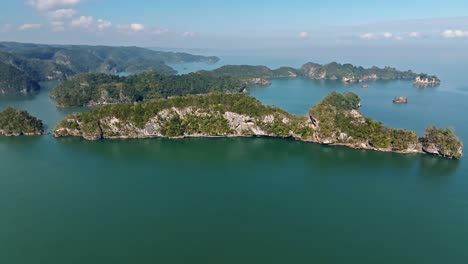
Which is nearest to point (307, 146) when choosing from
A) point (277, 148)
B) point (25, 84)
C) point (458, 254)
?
point (277, 148)

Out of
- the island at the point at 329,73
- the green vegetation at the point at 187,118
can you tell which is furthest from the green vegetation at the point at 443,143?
the island at the point at 329,73

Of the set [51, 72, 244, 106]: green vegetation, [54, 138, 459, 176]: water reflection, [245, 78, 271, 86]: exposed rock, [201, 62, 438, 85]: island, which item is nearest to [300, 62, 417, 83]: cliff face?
[201, 62, 438, 85]: island

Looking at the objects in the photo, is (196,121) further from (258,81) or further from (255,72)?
(255,72)

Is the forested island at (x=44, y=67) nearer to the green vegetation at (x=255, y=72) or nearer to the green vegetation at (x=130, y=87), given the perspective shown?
the green vegetation at (x=130, y=87)

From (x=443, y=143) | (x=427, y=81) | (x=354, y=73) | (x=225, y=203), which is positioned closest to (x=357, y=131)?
(x=443, y=143)

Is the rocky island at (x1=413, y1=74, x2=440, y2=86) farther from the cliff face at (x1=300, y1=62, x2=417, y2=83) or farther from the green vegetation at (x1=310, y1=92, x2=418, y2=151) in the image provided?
the green vegetation at (x1=310, y1=92, x2=418, y2=151)
